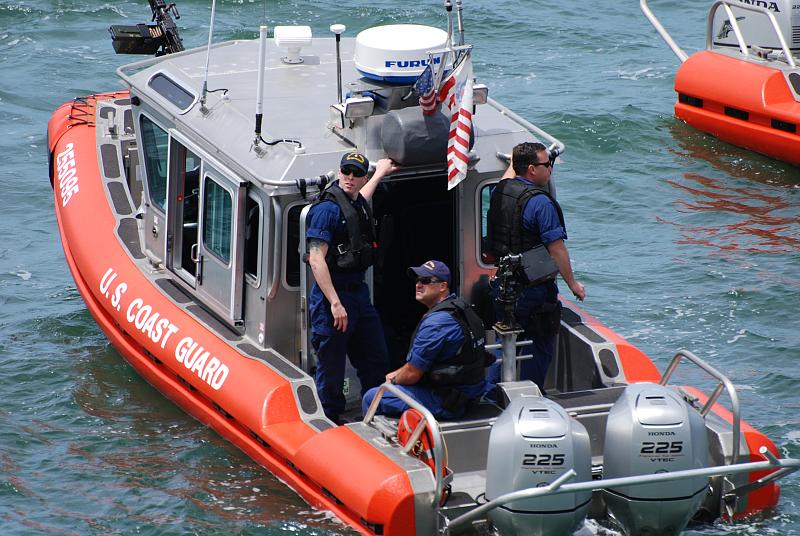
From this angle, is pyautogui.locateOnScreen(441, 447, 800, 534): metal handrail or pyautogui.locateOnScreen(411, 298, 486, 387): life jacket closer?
pyautogui.locateOnScreen(441, 447, 800, 534): metal handrail

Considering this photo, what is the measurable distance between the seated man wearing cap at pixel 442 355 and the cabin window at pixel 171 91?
6.62ft

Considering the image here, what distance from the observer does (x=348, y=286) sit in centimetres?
650

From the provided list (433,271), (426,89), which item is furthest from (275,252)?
(426,89)

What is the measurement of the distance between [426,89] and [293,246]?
104 cm

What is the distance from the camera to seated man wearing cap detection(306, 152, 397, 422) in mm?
6277

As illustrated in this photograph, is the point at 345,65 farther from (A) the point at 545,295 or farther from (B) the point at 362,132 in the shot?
(A) the point at 545,295

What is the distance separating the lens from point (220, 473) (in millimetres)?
6836

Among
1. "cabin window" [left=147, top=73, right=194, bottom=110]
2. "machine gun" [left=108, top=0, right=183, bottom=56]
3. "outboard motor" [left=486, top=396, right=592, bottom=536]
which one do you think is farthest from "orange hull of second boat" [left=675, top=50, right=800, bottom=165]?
"outboard motor" [left=486, top=396, right=592, bottom=536]

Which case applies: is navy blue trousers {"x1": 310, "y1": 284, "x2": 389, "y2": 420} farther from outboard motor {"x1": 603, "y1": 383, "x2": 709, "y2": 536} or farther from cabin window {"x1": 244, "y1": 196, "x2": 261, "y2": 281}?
outboard motor {"x1": 603, "y1": 383, "x2": 709, "y2": 536}

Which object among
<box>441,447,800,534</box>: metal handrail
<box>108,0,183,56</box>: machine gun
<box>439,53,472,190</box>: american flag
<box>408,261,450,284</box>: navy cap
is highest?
<box>439,53,472,190</box>: american flag

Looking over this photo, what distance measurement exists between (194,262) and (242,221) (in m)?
1.03

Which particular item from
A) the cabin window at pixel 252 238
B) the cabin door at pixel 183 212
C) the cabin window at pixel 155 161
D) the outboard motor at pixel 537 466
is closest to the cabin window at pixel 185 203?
the cabin door at pixel 183 212

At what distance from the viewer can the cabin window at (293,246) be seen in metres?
6.55

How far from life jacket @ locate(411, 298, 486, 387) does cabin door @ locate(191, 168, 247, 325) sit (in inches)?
52.7
